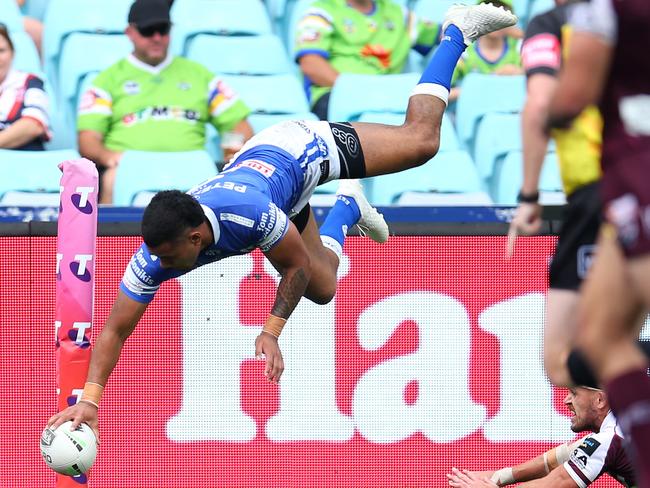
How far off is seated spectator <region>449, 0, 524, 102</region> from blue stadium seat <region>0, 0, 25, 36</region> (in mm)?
3090

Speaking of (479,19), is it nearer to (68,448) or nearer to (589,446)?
(589,446)

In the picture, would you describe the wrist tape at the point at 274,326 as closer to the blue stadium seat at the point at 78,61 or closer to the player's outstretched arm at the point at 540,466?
the player's outstretched arm at the point at 540,466

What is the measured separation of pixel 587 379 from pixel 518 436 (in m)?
2.28

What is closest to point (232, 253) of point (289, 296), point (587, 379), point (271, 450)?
point (289, 296)

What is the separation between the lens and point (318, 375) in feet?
25.0

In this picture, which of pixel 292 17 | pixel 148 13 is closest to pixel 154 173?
pixel 148 13

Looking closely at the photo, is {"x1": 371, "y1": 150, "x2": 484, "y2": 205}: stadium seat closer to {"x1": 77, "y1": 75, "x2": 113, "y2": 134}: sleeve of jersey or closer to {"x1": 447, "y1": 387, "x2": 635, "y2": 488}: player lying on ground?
{"x1": 77, "y1": 75, "x2": 113, "y2": 134}: sleeve of jersey

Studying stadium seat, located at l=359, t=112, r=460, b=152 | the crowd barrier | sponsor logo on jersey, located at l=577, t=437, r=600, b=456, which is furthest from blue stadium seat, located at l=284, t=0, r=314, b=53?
sponsor logo on jersey, located at l=577, t=437, r=600, b=456

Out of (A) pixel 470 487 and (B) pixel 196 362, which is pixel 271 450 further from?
(A) pixel 470 487

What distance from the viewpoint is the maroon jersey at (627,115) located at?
13.0 ft

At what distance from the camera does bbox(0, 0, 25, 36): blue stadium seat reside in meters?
9.70

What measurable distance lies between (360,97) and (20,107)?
2.18 m

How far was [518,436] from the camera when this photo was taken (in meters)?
7.63

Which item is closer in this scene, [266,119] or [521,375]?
[521,375]
